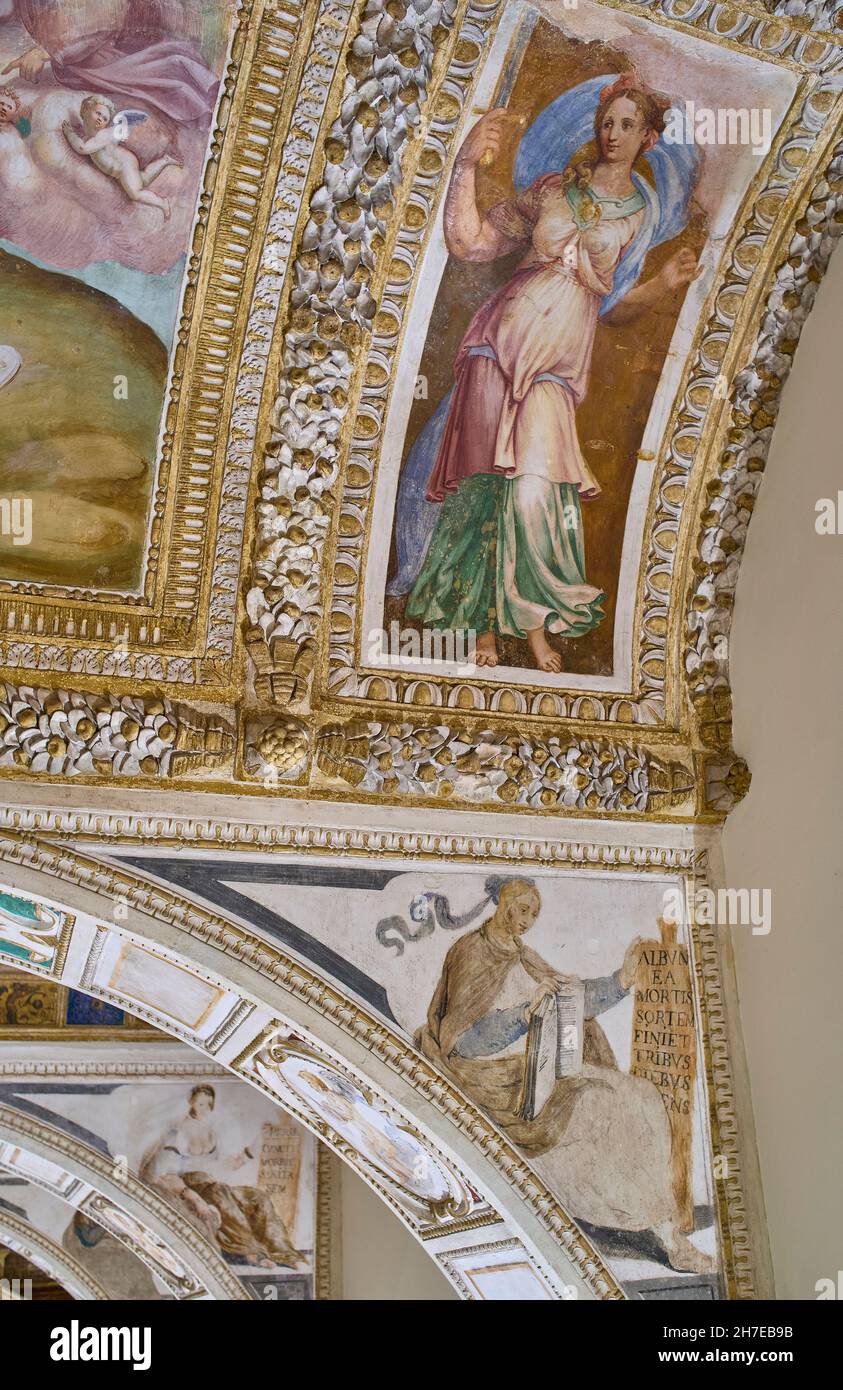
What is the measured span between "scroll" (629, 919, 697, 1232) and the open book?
302mm

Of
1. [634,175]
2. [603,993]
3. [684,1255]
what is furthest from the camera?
[603,993]

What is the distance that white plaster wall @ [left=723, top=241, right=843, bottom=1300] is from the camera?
5.62 m

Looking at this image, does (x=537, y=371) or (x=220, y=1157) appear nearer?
(x=537, y=371)

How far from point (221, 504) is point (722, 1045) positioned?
355 cm

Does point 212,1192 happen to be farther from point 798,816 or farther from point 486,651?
point 798,816

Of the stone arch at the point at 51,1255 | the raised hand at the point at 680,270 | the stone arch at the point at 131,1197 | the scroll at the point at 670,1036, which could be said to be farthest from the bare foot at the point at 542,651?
the stone arch at the point at 51,1255

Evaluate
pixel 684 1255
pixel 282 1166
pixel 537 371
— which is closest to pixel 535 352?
pixel 537 371

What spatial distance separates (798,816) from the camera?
5.90 meters

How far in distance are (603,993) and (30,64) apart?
4675 millimetres

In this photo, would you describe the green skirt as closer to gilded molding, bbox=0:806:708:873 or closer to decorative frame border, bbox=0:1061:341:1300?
gilded molding, bbox=0:806:708:873

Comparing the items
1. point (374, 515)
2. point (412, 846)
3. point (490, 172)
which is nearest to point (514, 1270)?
point (412, 846)

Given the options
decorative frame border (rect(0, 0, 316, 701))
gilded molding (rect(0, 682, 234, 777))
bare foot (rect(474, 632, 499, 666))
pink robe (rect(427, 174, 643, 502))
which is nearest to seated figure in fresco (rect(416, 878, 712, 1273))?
bare foot (rect(474, 632, 499, 666))

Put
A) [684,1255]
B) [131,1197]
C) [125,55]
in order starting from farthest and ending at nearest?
[131,1197] → [684,1255] → [125,55]
